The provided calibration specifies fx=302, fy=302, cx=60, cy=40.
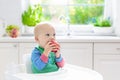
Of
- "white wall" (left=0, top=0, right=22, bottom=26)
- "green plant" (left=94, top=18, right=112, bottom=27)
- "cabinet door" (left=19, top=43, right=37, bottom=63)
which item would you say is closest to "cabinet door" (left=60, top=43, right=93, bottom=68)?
"cabinet door" (left=19, top=43, right=37, bottom=63)

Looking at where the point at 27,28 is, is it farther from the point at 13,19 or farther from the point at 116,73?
the point at 116,73

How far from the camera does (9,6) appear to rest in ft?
12.4

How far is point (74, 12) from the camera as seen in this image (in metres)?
4.16

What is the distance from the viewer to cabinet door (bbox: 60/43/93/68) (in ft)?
11.1

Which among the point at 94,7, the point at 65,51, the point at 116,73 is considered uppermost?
the point at 94,7

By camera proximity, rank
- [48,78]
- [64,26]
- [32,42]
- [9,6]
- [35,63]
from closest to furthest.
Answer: [48,78] → [35,63] → [32,42] → [9,6] → [64,26]

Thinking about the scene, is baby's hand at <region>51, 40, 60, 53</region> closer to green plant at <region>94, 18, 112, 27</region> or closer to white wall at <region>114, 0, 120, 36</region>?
white wall at <region>114, 0, 120, 36</region>

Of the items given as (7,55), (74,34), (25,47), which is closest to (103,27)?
(74,34)

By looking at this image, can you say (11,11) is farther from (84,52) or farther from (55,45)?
(55,45)

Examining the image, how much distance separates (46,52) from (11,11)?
6.57ft

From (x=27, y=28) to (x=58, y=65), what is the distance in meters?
1.97

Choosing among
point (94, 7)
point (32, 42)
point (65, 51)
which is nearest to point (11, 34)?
point (32, 42)

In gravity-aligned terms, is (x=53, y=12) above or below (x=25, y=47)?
above

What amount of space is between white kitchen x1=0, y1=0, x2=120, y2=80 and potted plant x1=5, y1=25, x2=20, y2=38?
1.2 inches
